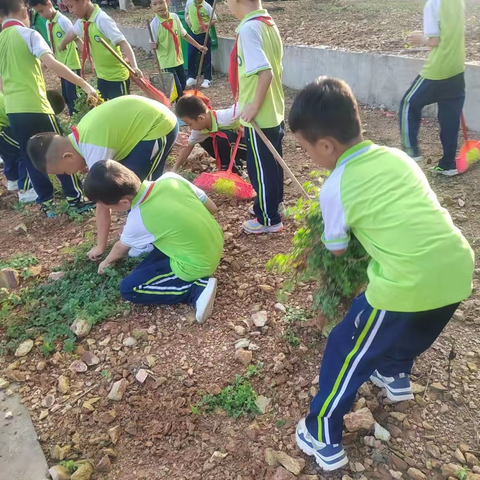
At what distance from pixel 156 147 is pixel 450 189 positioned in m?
2.48

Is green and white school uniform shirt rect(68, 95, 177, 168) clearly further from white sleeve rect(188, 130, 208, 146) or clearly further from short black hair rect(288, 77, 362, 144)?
short black hair rect(288, 77, 362, 144)

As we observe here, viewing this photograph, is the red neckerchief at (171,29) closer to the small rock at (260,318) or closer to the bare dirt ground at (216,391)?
the bare dirt ground at (216,391)

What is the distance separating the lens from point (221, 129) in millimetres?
4258

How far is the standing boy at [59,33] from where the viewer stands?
18.0ft

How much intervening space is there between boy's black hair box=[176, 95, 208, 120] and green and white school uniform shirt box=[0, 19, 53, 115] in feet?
3.78

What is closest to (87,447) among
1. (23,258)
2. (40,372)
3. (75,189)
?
(40,372)

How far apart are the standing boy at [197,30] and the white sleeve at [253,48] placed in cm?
530

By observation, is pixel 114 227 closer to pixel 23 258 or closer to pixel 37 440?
pixel 23 258

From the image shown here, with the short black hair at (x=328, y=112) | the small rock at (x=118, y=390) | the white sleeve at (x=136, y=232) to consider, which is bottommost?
the small rock at (x=118, y=390)

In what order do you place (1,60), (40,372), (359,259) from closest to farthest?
1. (359,259)
2. (40,372)
3. (1,60)

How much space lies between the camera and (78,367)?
2707mm

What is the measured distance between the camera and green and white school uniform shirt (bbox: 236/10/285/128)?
3.02m

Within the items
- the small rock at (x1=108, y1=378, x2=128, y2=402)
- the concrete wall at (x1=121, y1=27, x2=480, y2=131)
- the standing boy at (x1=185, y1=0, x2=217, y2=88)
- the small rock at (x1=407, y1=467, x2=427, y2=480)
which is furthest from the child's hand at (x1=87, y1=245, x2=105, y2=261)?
the standing boy at (x1=185, y1=0, x2=217, y2=88)

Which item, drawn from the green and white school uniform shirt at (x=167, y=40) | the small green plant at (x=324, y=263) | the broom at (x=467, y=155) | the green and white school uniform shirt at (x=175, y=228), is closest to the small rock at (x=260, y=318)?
the green and white school uniform shirt at (x=175, y=228)
